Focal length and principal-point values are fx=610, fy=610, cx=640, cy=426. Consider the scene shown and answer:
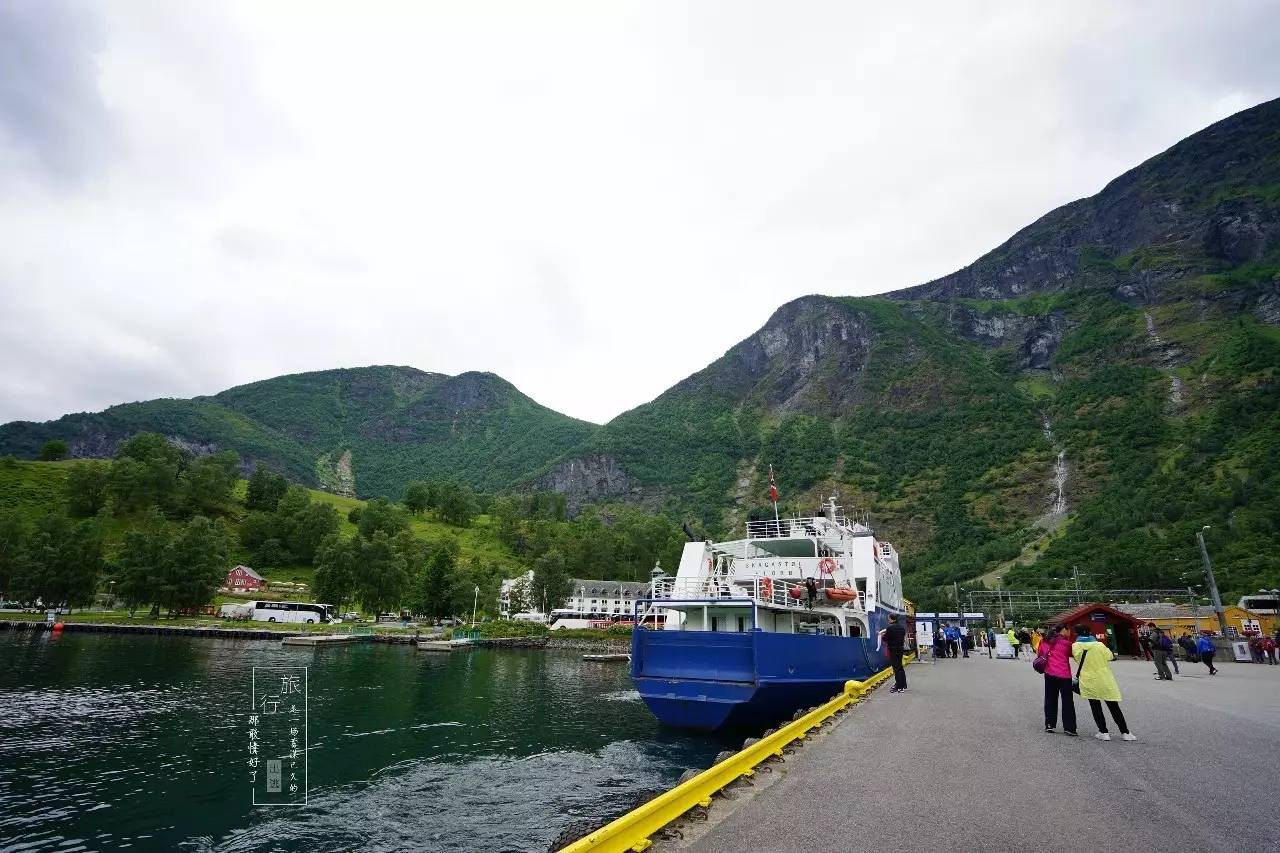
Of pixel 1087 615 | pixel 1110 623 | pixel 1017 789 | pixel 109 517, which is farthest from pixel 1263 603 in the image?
pixel 109 517

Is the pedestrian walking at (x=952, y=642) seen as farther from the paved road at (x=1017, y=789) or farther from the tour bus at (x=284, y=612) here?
the tour bus at (x=284, y=612)

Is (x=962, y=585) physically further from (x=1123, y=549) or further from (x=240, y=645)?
(x=240, y=645)

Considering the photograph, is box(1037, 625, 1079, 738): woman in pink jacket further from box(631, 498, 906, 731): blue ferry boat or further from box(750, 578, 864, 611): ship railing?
box(750, 578, 864, 611): ship railing

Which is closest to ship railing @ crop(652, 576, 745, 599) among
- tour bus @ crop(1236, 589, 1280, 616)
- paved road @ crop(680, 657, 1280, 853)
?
paved road @ crop(680, 657, 1280, 853)

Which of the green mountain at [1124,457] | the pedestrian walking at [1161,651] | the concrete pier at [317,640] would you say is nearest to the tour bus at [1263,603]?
the green mountain at [1124,457]

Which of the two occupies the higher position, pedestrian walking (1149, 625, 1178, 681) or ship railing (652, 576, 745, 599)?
ship railing (652, 576, 745, 599)

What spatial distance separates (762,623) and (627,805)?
9049 millimetres

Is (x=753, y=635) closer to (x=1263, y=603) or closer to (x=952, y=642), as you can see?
(x=952, y=642)

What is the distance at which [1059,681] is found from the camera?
11375 millimetres

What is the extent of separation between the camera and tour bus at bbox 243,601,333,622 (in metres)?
79.6

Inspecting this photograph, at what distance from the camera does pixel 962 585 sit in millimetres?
115562

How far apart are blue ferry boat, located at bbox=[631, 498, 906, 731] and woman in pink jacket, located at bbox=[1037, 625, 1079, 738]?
7640mm

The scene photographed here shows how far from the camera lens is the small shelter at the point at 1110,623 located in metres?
36.0

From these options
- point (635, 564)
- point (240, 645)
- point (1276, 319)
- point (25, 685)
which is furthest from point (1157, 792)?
point (1276, 319)
